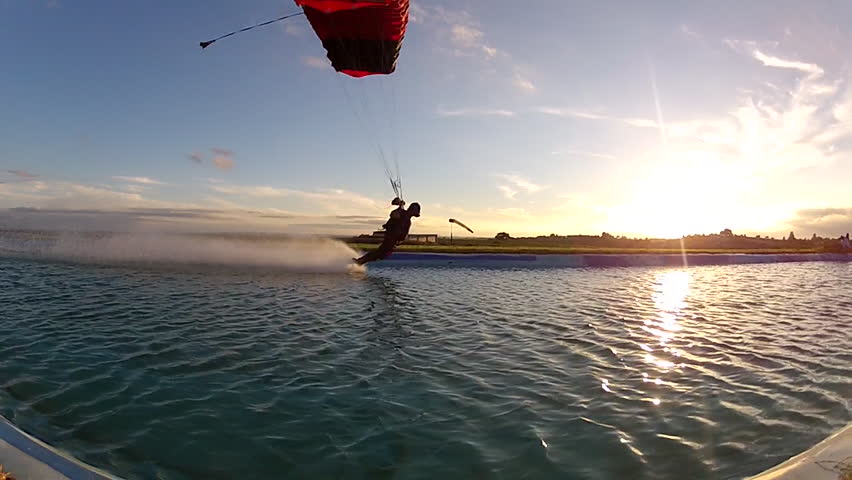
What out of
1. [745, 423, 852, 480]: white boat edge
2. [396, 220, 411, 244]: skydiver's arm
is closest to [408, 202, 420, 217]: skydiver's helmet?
[396, 220, 411, 244]: skydiver's arm

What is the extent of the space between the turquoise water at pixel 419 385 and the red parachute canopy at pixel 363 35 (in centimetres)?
726

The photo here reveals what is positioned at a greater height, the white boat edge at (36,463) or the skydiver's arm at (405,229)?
the skydiver's arm at (405,229)

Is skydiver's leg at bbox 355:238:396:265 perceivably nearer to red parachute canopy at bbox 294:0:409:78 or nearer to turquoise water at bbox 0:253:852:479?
turquoise water at bbox 0:253:852:479

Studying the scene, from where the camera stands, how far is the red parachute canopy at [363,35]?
12023 millimetres

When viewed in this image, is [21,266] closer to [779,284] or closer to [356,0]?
[356,0]

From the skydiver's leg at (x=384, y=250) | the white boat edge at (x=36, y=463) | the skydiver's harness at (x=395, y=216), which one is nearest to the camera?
the white boat edge at (x=36, y=463)

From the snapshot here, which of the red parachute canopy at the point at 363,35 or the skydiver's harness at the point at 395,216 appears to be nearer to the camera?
the red parachute canopy at the point at 363,35

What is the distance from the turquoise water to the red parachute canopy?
23.8 feet

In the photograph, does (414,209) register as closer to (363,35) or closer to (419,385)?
(363,35)

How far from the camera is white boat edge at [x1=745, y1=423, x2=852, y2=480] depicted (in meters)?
3.71

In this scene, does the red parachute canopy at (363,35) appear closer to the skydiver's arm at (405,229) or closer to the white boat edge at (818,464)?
the skydiver's arm at (405,229)

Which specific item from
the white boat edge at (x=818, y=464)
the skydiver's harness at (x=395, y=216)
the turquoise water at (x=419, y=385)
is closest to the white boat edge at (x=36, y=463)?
the turquoise water at (x=419, y=385)

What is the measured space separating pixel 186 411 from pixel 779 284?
2444 cm

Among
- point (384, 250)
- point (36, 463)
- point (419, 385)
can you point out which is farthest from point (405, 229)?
point (36, 463)
